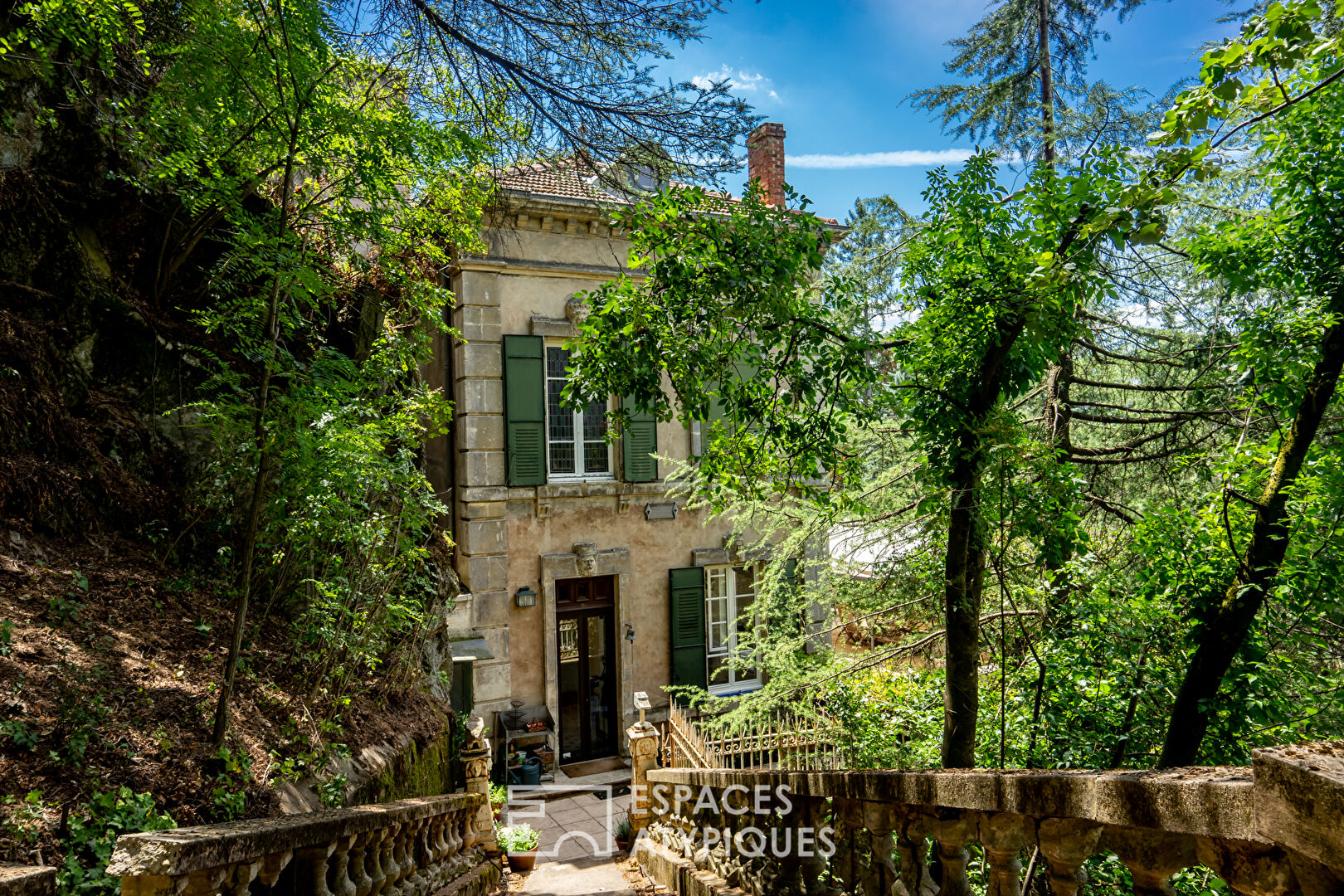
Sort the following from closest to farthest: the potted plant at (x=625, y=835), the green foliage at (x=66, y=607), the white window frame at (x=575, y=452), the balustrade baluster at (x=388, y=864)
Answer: the balustrade baluster at (x=388, y=864) → the green foliage at (x=66, y=607) → the potted plant at (x=625, y=835) → the white window frame at (x=575, y=452)

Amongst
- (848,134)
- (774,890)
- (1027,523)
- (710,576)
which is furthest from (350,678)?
(710,576)

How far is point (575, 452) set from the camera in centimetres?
1089

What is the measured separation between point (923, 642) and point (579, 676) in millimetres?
6089

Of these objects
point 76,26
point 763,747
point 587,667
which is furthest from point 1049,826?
point 587,667

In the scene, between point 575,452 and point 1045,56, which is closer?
point 1045,56

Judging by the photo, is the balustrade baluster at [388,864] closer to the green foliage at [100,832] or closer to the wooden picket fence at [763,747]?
the green foliage at [100,832]

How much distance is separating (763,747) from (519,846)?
107 inches

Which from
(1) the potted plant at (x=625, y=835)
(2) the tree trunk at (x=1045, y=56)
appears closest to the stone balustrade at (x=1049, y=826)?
(1) the potted plant at (x=625, y=835)

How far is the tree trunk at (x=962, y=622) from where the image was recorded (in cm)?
362

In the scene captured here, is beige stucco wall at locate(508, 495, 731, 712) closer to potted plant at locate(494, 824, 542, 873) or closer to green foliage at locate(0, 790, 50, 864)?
potted plant at locate(494, 824, 542, 873)

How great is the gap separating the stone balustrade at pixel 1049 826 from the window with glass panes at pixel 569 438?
7860 mm

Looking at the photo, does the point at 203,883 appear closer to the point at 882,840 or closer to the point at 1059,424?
the point at 882,840

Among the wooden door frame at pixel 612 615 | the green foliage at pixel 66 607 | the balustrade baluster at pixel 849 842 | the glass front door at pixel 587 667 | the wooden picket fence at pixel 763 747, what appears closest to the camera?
the balustrade baluster at pixel 849 842

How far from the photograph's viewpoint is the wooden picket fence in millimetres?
6883
